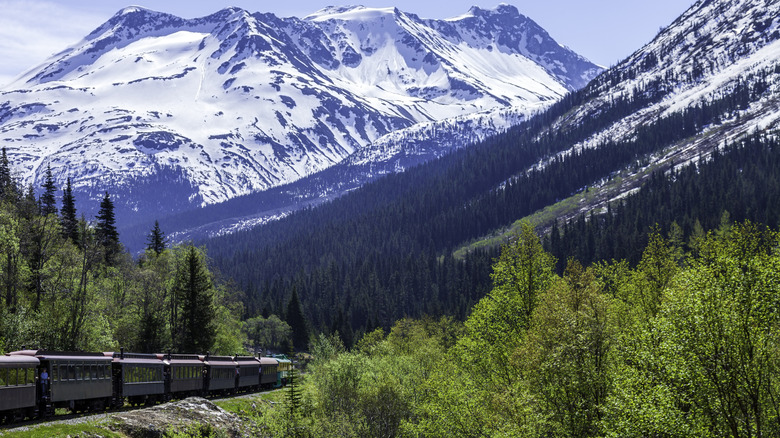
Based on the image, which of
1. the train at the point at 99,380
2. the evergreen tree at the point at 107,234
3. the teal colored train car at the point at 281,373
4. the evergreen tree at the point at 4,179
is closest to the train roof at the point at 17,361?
the train at the point at 99,380

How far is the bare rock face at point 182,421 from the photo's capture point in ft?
136

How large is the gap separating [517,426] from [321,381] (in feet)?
116

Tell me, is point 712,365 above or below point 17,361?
below

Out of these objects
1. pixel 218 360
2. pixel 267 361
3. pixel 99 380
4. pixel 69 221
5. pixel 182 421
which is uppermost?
pixel 69 221

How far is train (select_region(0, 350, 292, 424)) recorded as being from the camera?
124 feet

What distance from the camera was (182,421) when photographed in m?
46.2

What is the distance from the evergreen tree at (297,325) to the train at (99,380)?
9072 cm

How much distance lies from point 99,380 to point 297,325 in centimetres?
11807

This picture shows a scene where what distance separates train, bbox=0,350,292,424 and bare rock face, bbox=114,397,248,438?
3.43 m

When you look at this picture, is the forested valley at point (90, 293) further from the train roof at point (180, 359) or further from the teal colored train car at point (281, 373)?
the train roof at point (180, 359)

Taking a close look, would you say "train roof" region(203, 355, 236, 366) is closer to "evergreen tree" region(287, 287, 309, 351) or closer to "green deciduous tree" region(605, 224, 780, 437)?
"green deciduous tree" region(605, 224, 780, 437)

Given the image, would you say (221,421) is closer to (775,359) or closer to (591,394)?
(591,394)

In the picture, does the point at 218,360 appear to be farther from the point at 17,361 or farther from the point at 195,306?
the point at 17,361

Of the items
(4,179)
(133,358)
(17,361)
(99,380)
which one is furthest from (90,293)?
(4,179)
